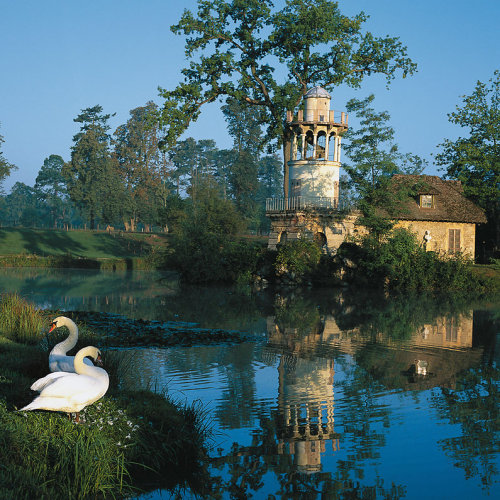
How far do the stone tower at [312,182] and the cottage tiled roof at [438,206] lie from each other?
511cm

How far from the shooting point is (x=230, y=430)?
1014 centimetres

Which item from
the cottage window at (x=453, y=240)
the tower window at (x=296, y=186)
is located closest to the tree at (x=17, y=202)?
the tower window at (x=296, y=186)

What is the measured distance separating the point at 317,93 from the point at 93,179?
47.4 meters

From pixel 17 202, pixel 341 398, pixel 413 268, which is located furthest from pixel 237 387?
pixel 17 202

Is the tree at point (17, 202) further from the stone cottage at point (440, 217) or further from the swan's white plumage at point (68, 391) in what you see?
the swan's white plumage at point (68, 391)

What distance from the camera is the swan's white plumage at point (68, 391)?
25.5 ft

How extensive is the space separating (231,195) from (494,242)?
154ft

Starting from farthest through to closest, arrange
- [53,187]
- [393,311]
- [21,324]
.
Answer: [53,187] → [393,311] → [21,324]

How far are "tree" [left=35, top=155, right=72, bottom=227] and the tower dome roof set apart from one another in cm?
7037

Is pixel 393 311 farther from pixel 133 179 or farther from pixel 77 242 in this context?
pixel 133 179

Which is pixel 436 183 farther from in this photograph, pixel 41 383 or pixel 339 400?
pixel 41 383

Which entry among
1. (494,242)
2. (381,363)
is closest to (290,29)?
(494,242)

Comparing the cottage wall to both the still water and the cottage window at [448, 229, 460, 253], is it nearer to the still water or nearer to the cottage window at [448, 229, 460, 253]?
the cottage window at [448, 229, 460, 253]

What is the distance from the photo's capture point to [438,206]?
47.5m
